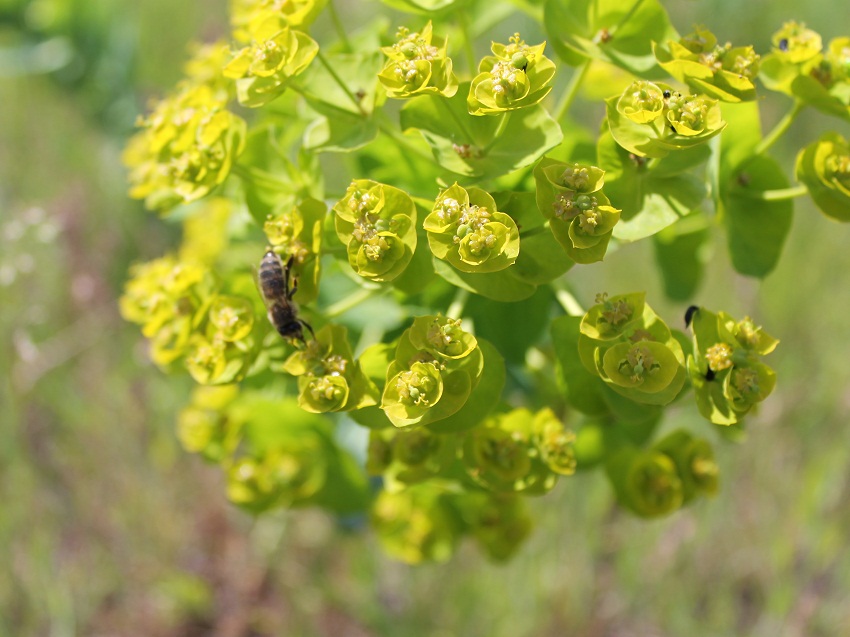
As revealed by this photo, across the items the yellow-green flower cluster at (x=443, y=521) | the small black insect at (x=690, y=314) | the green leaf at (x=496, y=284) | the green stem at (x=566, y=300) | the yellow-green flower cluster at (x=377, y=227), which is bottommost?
the yellow-green flower cluster at (x=443, y=521)

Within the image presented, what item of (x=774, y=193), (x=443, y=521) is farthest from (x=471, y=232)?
(x=443, y=521)

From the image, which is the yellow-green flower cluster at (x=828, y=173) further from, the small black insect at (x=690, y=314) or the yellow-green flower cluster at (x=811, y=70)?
the small black insect at (x=690, y=314)

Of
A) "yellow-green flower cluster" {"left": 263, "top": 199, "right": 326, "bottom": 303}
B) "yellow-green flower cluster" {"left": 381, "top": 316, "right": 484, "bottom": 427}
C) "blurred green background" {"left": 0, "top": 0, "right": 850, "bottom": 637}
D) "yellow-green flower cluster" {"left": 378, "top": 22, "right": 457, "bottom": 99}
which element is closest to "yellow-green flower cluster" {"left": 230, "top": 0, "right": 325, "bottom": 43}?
"yellow-green flower cluster" {"left": 378, "top": 22, "right": 457, "bottom": 99}

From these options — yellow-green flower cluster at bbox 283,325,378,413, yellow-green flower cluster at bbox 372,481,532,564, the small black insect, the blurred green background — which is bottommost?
the blurred green background

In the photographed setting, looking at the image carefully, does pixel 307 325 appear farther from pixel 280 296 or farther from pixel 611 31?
pixel 611 31

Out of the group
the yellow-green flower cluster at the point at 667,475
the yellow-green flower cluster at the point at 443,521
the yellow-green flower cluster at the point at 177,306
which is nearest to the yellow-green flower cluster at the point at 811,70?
the yellow-green flower cluster at the point at 667,475

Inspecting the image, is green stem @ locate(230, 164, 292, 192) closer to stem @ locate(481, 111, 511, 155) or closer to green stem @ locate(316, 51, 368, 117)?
green stem @ locate(316, 51, 368, 117)

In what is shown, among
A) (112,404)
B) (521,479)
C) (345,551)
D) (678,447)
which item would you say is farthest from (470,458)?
(112,404)
